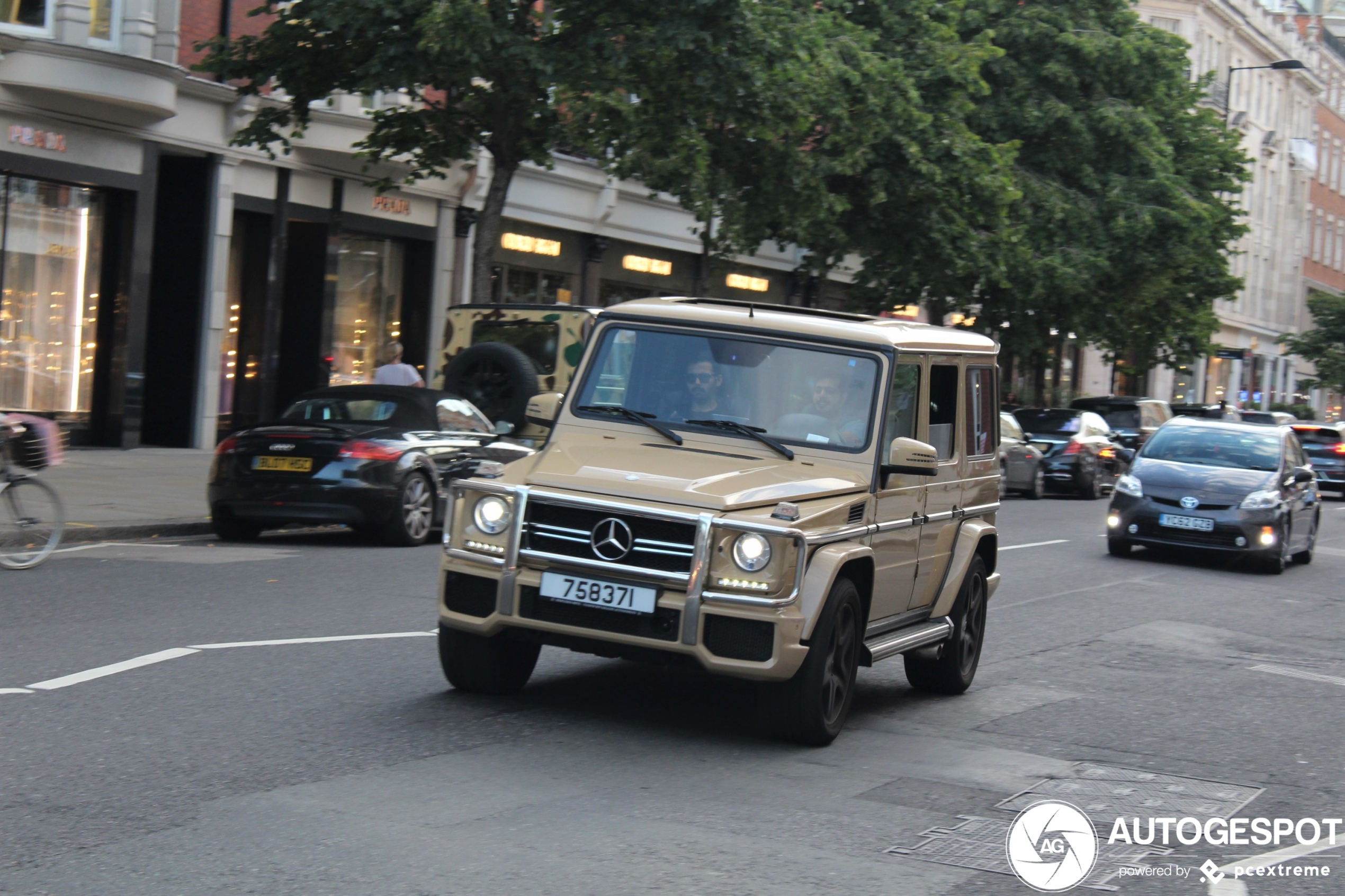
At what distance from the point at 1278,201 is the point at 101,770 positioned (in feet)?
271

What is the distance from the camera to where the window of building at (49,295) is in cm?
2080

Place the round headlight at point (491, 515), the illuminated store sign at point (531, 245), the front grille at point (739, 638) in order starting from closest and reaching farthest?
1. the front grille at point (739, 638)
2. the round headlight at point (491, 515)
3. the illuminated store sign at point (531, 245)

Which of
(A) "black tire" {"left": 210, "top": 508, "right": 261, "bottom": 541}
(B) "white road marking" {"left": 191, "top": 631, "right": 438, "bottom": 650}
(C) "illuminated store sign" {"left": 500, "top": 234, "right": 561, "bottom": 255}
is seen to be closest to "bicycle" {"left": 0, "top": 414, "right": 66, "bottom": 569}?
(A) "black tire" {"left": 210, "top": 508, "right": 261, "bottom": 541}

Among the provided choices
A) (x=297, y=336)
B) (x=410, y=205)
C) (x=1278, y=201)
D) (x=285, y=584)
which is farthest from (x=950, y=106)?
(x=1278, y=201)

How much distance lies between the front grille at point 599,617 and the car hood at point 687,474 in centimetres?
45

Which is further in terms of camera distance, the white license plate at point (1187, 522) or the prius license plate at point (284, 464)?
the white license plate at point (1187, 522)

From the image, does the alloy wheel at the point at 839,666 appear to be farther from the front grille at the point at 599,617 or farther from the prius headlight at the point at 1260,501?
the prius headlight at the point at 1260,501

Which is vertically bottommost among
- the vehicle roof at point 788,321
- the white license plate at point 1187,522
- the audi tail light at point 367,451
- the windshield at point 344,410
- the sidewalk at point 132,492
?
the sidewalk at point 132,492

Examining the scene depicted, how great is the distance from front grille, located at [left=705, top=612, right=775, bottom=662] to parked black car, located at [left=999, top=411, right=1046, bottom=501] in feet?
70.0

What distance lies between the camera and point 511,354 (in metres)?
17.5

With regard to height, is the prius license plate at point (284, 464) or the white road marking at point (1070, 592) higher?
the prius license plate at point (284, 464)

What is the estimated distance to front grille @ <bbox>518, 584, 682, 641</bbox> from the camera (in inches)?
257

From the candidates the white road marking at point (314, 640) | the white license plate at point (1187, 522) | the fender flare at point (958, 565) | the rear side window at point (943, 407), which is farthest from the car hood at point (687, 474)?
the white license plate at point (1187, 522)

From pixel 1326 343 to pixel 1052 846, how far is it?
69.2 meters
